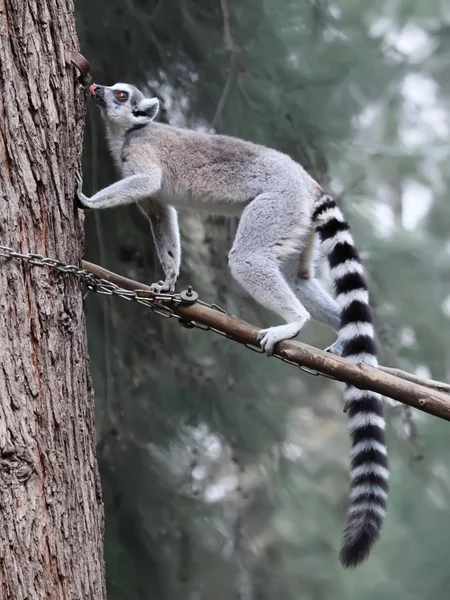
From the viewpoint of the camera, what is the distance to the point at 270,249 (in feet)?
10.6

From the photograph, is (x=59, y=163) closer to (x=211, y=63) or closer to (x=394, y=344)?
(x=211, y=63)

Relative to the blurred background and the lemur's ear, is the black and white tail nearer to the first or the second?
the lemur's ear

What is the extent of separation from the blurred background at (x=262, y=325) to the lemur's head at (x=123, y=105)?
700 millimetres

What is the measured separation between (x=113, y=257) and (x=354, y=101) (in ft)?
6.28

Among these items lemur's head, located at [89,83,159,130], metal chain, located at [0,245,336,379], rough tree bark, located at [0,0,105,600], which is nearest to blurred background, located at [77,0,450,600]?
lemur's head, located at [89,83,159,130]

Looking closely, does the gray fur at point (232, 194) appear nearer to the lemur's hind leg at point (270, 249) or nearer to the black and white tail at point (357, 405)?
the lemur's hind leg at point (270, 249)

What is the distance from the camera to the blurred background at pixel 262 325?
4.38 metres

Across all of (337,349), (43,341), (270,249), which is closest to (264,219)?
(270,249)

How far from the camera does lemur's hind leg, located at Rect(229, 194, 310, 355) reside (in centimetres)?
309

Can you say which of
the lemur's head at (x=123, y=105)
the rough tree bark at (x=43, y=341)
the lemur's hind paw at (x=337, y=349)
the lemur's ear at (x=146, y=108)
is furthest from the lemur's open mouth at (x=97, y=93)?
the lemur's hind paw at (x=337, y=349)

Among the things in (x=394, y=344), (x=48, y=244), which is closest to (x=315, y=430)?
(x=394, y=344)

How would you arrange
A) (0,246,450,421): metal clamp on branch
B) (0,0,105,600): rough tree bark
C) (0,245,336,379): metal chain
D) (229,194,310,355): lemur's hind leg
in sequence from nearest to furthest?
1. (0,0,105,600): rough tree bark
2. (0,245,336,379): metal chain
3. (0,246,450,421): metal clamp on branch
4. (229,194,310,355): lemur's hind leg

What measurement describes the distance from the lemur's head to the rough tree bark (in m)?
1.05

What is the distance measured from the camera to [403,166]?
5.19 m
